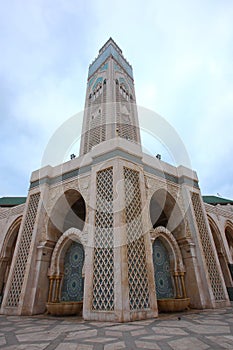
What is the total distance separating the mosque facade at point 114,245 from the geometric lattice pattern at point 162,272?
0.03 meters

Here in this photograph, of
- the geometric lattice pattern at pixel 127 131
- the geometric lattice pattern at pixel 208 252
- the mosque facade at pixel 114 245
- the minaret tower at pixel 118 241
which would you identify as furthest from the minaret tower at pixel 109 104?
the geometric lattice pattern at pixel 208 252

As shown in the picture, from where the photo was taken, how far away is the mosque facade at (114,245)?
15.9 feet

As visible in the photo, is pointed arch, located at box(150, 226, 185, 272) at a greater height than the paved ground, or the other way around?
pointed arch, located at box(150, 226, 185, 272)

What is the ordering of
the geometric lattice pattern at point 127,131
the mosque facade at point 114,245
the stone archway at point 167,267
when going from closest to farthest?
1. the mosque facade at point 114,245
2. the stone archway at point 167,267
3. the geometric lattice pattern at point 127,131

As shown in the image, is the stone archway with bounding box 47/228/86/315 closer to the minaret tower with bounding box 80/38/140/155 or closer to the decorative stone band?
the decorative stone band

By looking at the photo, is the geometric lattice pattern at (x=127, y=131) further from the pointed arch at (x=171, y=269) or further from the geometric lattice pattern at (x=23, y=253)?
the pointed arch at (x=171, y=269)

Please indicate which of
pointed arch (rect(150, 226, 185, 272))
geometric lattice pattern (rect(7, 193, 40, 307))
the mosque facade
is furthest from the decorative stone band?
pointed arch (rect(150, 226, 185, 272))

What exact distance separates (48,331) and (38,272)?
3.05 m

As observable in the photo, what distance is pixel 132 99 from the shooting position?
12.6m

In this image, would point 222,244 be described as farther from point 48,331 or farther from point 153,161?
point 48,331

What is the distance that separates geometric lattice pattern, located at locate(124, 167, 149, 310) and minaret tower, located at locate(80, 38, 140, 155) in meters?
3.30

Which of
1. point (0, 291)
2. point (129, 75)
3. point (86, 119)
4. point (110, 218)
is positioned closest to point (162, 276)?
point (110, 218)

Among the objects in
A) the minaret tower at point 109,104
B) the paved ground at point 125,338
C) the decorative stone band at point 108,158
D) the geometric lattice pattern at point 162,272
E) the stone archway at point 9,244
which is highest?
the minaret tower at point 109,104

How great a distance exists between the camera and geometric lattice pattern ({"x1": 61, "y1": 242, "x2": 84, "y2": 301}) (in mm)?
6547
